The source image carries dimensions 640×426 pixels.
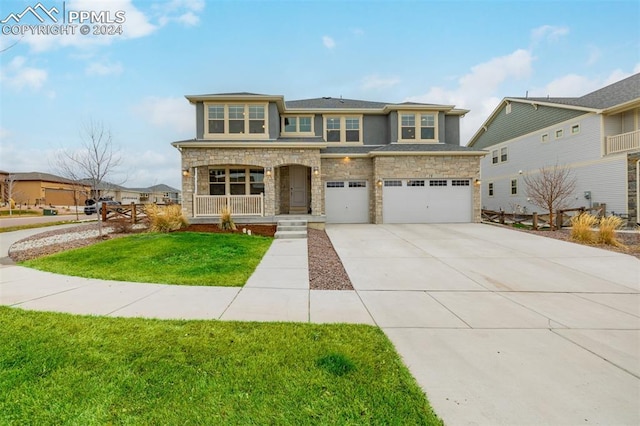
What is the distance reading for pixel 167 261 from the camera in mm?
6754

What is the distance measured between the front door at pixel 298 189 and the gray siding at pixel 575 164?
49.9 ft

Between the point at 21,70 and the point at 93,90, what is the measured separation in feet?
11.2

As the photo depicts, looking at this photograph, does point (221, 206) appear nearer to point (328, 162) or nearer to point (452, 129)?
point (328, 162)

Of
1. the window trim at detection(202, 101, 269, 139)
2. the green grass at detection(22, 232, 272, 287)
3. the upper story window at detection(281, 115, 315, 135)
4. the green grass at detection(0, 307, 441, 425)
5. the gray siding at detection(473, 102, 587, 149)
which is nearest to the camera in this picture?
the green grass at detection(0, 307, 441, 425)

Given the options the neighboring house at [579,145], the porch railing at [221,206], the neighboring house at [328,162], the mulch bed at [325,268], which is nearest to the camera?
the mulch bed at [325,268]

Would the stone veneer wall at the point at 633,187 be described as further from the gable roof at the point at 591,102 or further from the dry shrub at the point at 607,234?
the dry shrub at the point at 607,234

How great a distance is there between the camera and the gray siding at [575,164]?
14.0m

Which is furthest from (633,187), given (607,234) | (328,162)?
(328,162)

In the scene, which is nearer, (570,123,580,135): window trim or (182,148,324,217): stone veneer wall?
(182,148,324,217): stone veneer wall

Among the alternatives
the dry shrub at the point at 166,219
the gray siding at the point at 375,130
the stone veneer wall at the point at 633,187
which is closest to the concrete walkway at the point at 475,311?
the dry shrub at the point at 166,219

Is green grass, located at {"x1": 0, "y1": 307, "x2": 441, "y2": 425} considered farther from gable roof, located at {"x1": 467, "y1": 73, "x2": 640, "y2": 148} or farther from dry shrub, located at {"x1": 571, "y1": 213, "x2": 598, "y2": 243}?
gable roof, located at {"x1": 467, "y1": 73, "x2": 640, "y2": 148}

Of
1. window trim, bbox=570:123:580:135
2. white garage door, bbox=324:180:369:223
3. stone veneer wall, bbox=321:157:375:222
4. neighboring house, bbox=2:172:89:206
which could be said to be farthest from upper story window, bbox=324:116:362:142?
neighboring house, bbox=2:172:89:206

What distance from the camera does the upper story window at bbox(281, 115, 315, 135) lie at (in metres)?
15.9

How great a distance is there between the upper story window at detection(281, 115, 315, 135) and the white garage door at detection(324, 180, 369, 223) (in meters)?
3.66
